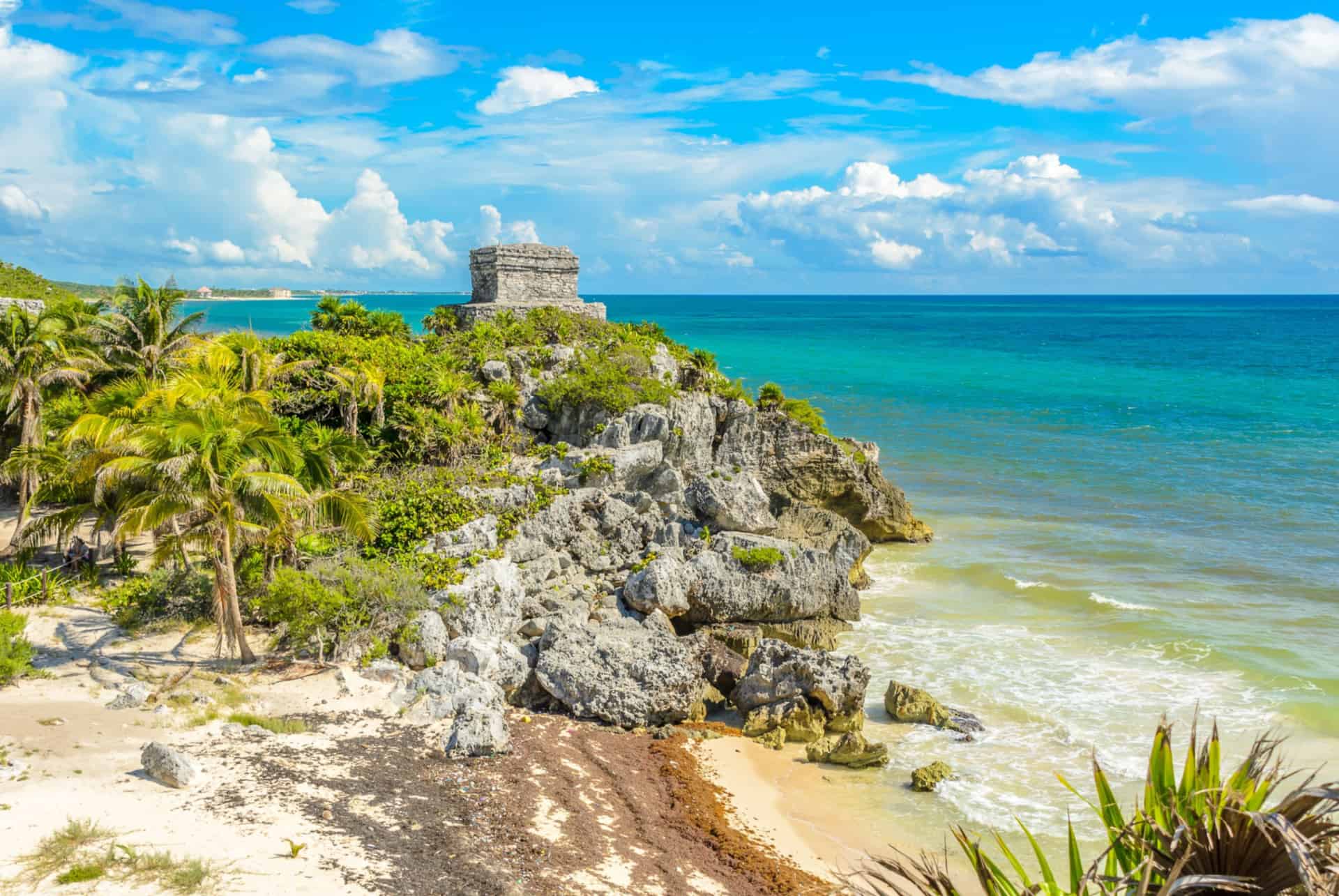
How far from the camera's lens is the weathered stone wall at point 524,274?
27391mm

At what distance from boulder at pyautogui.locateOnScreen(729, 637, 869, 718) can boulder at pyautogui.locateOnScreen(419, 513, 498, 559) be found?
16.9ft

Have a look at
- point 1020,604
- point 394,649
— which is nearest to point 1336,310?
point 1020,604

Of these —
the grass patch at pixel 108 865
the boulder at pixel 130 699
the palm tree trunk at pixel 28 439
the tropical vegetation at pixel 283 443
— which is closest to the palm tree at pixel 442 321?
the tropical vegetation at pixel 283 443

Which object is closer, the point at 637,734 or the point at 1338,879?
the point at 1338,879

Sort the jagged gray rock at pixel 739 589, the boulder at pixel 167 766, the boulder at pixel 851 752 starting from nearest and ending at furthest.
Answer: the boulder at pixel 167 766 < the boulder at pixel 851 752 < the jagged gray rock at pixel 739 589

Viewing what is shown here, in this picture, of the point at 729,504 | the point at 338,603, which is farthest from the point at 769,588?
the point at 338,603

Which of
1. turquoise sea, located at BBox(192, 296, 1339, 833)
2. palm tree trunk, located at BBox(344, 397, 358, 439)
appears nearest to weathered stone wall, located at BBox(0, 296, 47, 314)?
turquoise sea, located at BBox(192, 296, 1339, 833)

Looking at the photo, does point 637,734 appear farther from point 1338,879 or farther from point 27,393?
point 27,393

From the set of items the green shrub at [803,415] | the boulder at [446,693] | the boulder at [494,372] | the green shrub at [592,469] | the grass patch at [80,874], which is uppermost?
the boulder at [494,372]

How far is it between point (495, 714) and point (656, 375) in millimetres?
13128

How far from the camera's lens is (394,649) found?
45.5 ft

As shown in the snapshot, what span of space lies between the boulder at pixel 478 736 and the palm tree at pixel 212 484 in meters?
3.70

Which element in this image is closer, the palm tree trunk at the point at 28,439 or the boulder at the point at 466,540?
the boulder at the point at 466,540

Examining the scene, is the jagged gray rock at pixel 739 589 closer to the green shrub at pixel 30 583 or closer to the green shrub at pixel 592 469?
the green shrub at pixel 592 469
